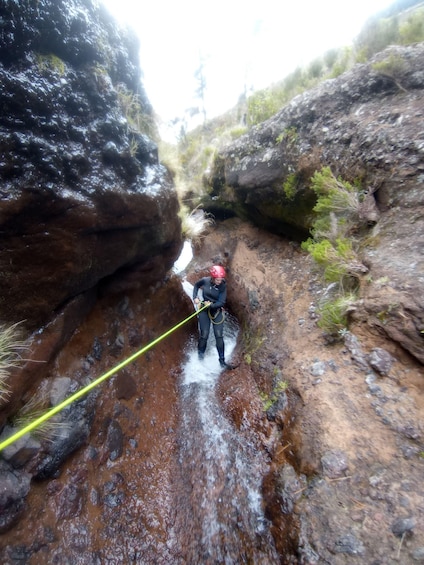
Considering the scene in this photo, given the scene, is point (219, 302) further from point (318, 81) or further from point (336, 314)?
point (318, 81)

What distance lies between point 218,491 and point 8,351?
310 centimetres

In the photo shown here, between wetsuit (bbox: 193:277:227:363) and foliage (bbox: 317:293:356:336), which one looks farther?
wetsuit (bbox: 193:277:227:363)

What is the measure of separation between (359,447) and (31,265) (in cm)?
423

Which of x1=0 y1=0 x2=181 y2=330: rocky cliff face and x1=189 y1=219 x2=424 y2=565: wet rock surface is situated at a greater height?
x1=0 y1=0 x2=181 y2=330: rocky cliff face

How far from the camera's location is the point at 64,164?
3.47 m

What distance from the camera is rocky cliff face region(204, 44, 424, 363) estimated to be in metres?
3.67

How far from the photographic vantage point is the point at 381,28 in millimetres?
6973

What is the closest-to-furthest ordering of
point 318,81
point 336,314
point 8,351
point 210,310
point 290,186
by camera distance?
point 8,351, point 336,314, point 210,310, point 290,186, point 318,81

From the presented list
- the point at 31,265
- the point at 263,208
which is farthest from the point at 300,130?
the point at 31,265

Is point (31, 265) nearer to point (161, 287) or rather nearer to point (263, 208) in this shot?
point (161, 287)

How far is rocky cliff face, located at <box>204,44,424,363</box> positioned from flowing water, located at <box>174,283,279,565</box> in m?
2.59

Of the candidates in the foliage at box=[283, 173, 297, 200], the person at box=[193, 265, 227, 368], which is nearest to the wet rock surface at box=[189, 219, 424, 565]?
the person at box=[193, 265, 227, 368]

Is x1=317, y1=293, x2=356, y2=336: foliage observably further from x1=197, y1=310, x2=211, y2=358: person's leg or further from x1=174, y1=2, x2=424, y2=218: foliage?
x1=197, y1=310, x2=211, y2=358: person's leg

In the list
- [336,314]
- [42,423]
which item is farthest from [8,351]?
[336,314]
